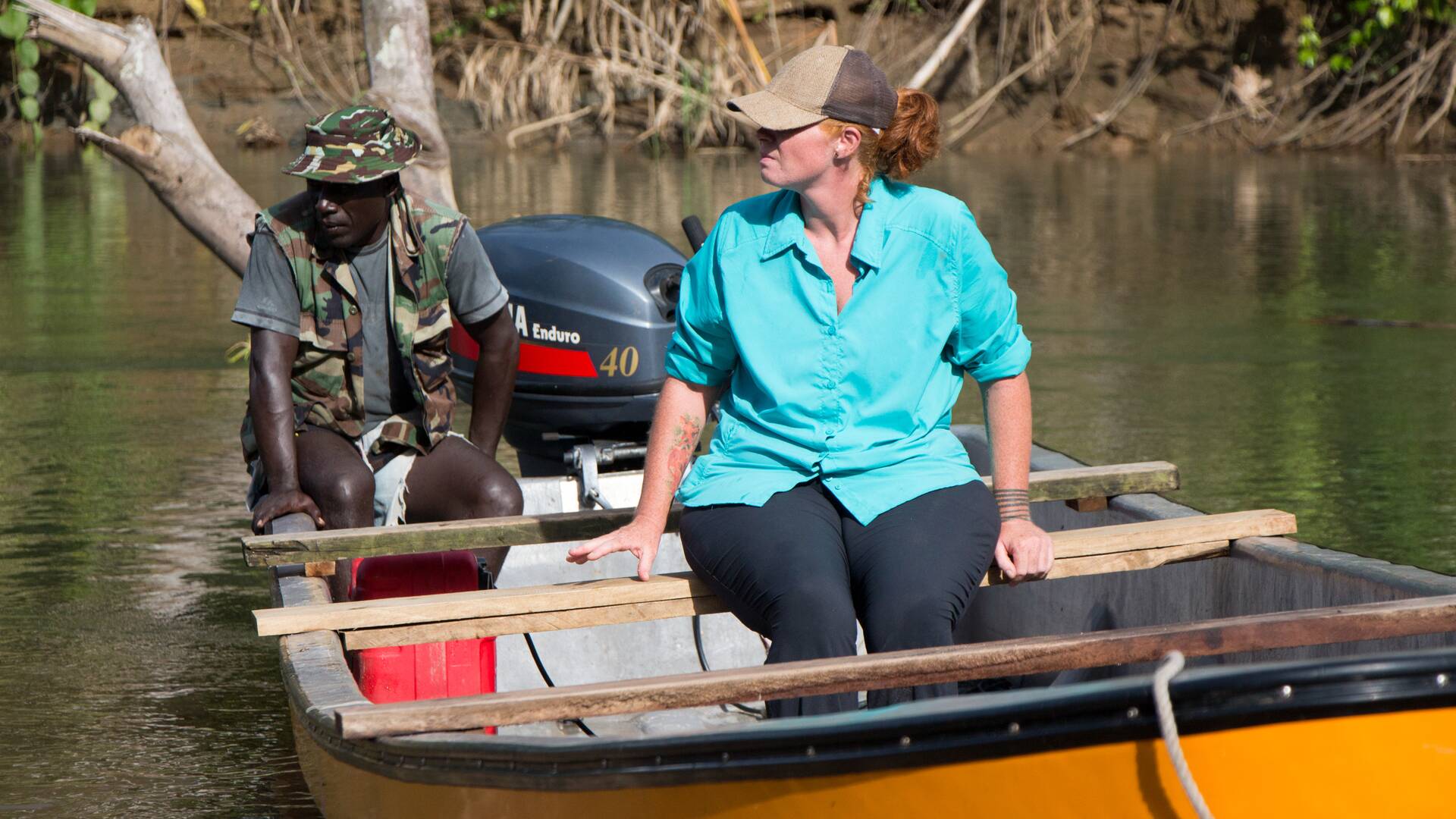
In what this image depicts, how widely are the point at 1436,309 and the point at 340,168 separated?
297 inches

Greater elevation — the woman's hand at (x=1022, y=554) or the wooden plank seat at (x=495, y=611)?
the woman's hand at (x=1022, y=554)

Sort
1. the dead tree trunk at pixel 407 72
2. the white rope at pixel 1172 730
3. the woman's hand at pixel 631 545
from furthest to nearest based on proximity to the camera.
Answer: the dead tree trunk at pixel 407 72 → the woman's hand at pixel 631 545 → the white rope at pixel 1172 730

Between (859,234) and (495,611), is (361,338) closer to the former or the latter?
(495,611)

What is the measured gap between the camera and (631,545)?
307 centimetres

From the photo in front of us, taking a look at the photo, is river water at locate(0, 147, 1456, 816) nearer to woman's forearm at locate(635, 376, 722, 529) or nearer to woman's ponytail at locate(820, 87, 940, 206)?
woman's forearm at locate(635, 376, 722, 529)

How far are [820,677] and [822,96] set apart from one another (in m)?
1.02

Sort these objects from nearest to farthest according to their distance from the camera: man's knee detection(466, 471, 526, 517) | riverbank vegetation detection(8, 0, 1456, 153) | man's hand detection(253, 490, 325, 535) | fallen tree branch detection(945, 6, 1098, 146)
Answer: man's hand detection(253, 490, 325, 535), man's knee detection(466, 471, 526, 517), riverbank vegetation detection(8, 0, 1456, 153), fallen tree branch detection(945, 6, 1098, 146)

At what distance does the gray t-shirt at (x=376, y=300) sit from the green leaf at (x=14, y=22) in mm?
2838

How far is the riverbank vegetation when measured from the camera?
1795 cm

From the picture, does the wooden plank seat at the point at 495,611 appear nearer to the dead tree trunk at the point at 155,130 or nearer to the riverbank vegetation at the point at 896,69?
the dead tree trunk at the point at 155,130

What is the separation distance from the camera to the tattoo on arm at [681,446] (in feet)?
10.4

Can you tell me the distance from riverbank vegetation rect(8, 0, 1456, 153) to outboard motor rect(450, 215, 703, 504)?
1278 cm

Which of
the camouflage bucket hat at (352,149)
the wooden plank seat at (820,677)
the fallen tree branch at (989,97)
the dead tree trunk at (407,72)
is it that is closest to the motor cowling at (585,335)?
the camouflage bucket hat at (352,149)

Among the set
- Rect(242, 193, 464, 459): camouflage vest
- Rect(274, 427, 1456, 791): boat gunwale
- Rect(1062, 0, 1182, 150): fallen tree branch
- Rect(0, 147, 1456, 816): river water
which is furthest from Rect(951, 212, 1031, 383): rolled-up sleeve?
Rect(1062, 0, 1182, 150): fallen tree branch
